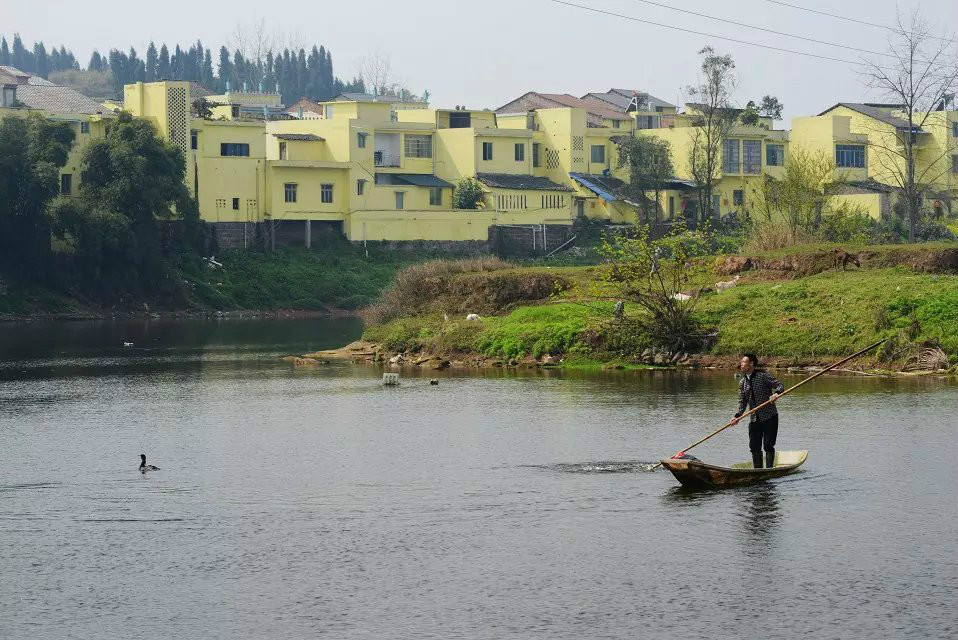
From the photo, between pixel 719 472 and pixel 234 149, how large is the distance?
59.5 metres

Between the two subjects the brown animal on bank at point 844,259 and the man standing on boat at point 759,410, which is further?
the brown animal on bank at point 844,259

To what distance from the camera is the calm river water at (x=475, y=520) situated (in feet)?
59.7

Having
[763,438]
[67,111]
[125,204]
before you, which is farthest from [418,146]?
[763,438]

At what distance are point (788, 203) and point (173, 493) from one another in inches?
1721

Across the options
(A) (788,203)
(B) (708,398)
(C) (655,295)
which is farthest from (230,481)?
(A) (788,203)

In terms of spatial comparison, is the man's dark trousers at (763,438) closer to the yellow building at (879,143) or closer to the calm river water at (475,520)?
the calm river water at (475,520)

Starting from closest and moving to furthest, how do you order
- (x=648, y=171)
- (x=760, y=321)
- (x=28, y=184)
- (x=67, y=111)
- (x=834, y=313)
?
(x=834, y=313) < (x=760, y=321) < (x=28, y=184) < (x=67, y=111) < (x=648, y=171)

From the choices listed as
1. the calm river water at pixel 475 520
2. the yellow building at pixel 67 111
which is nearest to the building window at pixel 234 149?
the yellow building at pixel 67 111

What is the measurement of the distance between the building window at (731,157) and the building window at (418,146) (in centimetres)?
1776

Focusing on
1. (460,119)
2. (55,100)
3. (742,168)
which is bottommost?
(742,168)

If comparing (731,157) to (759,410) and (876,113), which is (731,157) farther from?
(759,410)

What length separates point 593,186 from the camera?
92.9 m

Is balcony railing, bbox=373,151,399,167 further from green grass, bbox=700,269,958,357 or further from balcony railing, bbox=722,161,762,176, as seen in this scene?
green grass, bbox=700,269,958,357

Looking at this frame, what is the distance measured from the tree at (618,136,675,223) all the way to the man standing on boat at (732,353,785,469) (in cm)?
6611
